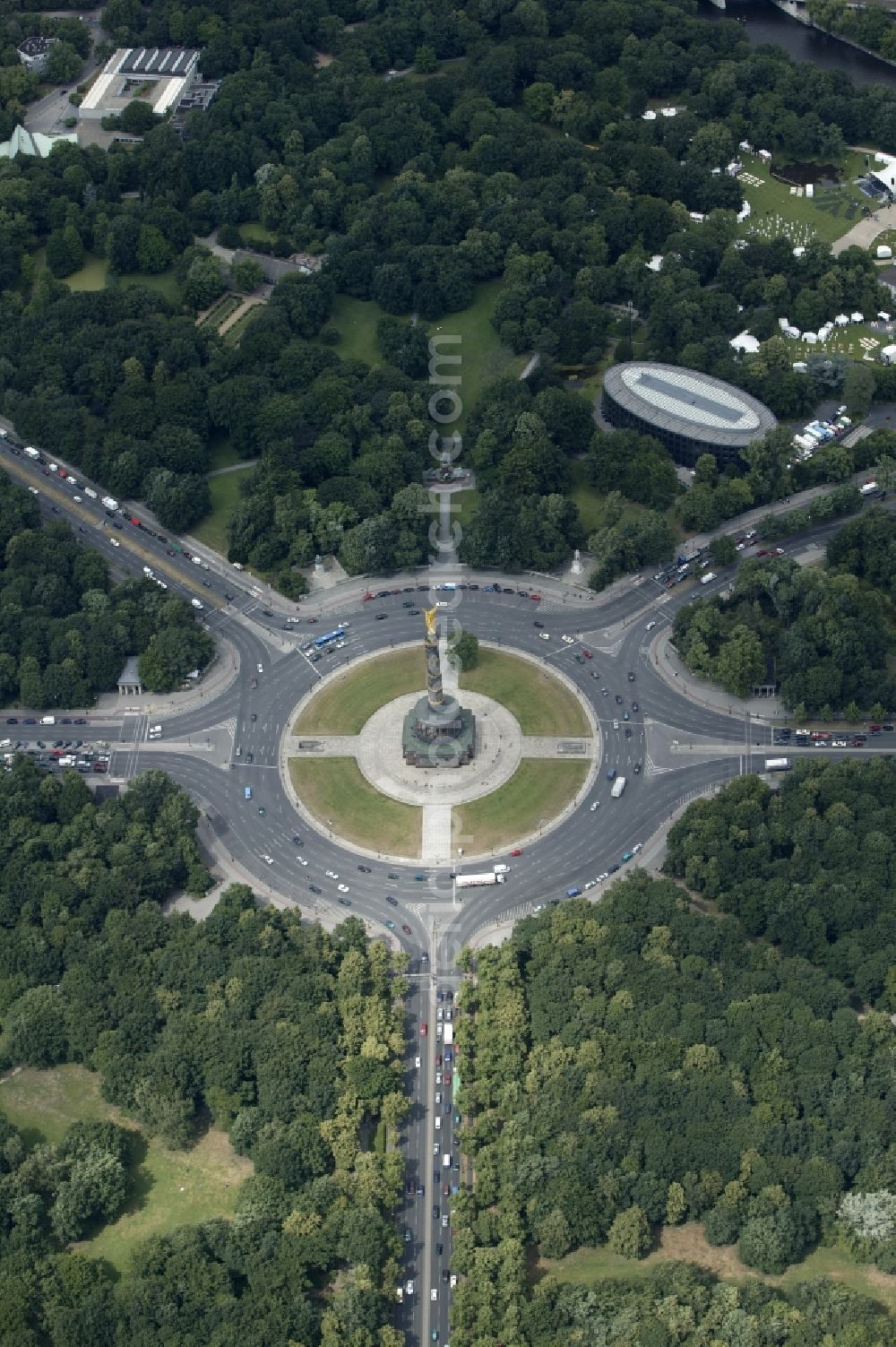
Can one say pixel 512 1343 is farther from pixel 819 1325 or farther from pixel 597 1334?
pixel 819 1325

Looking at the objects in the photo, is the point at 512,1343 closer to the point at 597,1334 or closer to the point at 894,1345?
the point at 597,1334

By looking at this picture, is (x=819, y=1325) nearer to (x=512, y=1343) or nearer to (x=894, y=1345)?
(x=894, y=1345)

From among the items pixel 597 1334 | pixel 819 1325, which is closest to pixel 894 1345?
pixel 819 1325

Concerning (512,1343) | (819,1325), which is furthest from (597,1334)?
(819,1325)

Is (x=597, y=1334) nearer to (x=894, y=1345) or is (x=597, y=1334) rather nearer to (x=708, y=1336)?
(x=708, y=1336)
